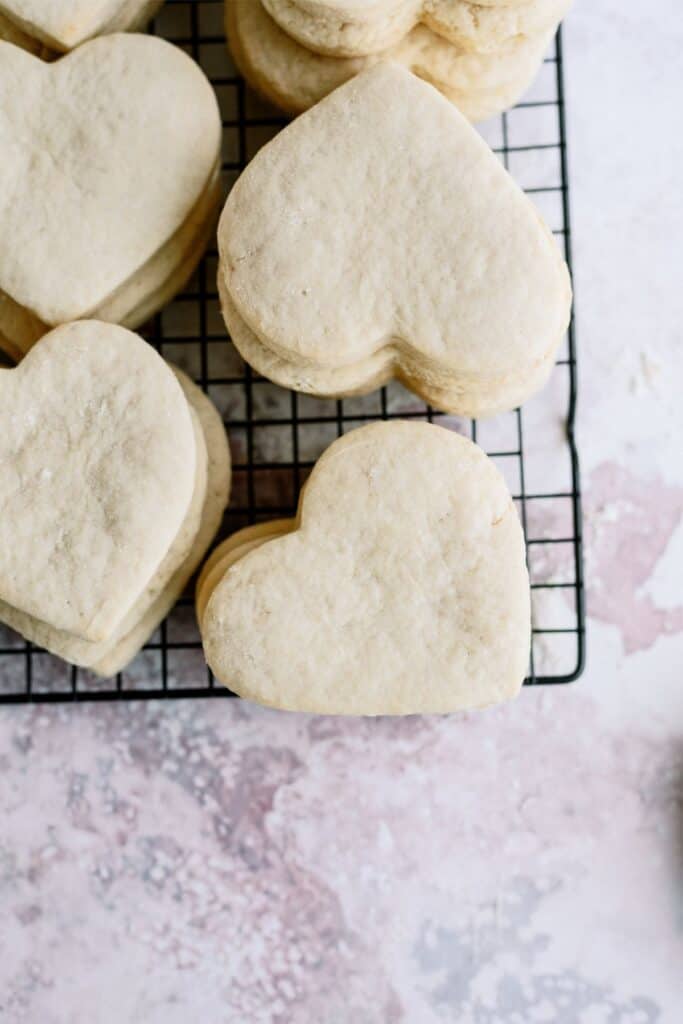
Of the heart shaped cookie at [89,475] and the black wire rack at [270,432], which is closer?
the heart shaped cookie at [89,475]

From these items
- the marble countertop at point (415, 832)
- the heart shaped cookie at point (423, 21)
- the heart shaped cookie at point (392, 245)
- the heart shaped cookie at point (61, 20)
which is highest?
the heart shaped cookie at point (423, 21)

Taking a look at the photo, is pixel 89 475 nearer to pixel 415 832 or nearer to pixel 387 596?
pixel 387 596

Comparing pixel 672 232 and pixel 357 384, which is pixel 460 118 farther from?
pixel 672 232

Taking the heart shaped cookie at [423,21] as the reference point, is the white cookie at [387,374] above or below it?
below

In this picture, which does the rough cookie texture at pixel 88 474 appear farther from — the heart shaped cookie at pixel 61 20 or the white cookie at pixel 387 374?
the heart shaped cookie at pixel 61 20

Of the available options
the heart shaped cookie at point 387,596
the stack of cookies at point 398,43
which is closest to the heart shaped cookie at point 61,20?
the stack of cookies at point 398,43

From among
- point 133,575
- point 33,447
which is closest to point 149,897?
point 133,575

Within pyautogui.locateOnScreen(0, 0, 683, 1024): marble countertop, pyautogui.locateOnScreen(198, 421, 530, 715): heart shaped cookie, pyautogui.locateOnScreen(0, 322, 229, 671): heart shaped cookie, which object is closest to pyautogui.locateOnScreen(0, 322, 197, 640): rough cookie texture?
pyautogui.locateOnScreen(0, 322, 229, 671): heart shaped cookie
